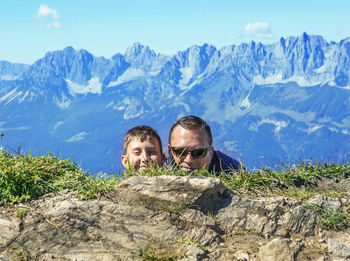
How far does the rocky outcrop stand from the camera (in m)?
4.68

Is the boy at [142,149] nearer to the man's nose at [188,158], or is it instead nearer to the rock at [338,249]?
the man's nose at [188,158]

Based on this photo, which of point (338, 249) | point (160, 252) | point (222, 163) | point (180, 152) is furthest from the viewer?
point (222, 163)

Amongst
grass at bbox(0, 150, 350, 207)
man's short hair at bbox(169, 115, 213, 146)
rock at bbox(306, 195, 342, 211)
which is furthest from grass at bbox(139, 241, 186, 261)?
man's short hair at bbox(169, 115, 213, 146)

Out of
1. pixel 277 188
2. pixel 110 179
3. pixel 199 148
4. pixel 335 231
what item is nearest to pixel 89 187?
pixel 110 179

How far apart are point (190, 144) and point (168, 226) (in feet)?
7.45

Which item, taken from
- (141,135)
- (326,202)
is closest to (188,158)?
(141,135)

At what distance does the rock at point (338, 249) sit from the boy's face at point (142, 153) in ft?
10.4

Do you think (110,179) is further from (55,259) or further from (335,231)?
A: (335,231)

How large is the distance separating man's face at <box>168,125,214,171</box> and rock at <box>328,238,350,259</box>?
9.04ft

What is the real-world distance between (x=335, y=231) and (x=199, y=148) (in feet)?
8.76

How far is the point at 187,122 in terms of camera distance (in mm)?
7320

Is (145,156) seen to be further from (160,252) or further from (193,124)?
(160,252)

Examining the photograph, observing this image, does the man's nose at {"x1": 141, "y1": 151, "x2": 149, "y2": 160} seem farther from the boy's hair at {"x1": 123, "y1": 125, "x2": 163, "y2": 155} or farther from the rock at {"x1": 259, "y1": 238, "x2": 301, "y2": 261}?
the rock at {"x1": 259, "y1": 238, "x2": 301, "y2": 261}

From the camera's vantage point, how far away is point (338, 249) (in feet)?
15.9
